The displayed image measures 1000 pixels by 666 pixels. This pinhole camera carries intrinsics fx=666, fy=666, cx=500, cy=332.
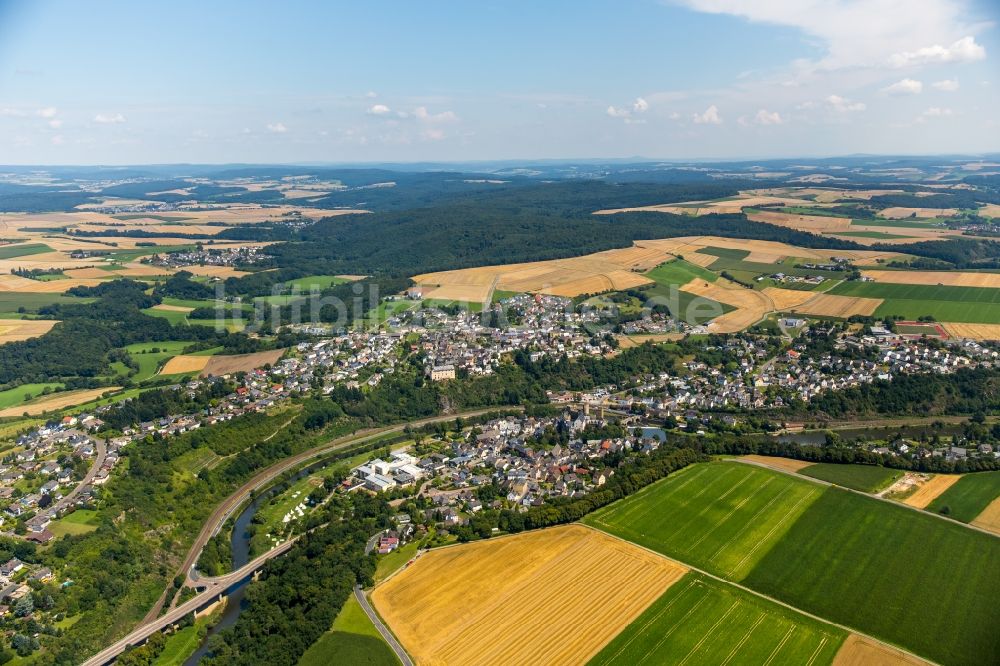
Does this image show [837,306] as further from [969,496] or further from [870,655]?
[870,655]

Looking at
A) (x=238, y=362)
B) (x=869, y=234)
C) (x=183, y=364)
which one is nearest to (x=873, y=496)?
(x=238, y=362)

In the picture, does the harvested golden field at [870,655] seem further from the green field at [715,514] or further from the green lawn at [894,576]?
the green field at [715,514]

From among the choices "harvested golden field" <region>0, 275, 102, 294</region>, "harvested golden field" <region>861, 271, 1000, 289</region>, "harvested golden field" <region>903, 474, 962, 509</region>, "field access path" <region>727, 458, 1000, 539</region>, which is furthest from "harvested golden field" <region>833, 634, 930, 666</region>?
"harvested golden field" <region>0, 275, 102, 294</region>

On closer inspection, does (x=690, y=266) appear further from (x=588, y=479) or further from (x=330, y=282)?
(x=588, y=479)

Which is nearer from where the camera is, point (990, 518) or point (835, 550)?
point (835, 550)

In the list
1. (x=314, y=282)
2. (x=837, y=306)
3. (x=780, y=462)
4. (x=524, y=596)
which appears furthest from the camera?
(x=314, y=282)

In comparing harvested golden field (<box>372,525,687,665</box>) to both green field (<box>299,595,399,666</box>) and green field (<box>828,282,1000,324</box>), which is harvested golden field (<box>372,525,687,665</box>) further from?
green field (<box>828,282,1000,324</box>)

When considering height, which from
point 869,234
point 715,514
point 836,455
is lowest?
point 715,514
